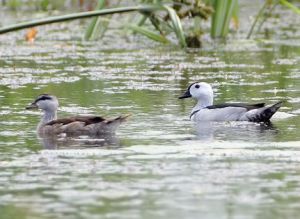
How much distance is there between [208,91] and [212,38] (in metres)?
7.36

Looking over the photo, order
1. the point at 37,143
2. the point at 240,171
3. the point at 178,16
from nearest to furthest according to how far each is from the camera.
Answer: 1. the point at 240,171
2. the point at 37,143
3. the point at 178,16

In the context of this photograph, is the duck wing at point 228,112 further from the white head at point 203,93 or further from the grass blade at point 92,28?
the grass blade at point 92,28

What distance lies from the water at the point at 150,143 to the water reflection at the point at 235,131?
13 millimetres

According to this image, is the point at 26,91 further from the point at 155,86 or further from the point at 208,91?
the point at 208,91

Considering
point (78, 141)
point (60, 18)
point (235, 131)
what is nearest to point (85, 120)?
point (78, 141)

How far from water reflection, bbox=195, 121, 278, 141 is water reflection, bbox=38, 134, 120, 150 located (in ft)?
2.87

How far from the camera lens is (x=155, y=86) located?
15398 millimetres

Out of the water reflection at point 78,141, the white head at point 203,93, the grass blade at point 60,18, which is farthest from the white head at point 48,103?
the white head at point 203,93

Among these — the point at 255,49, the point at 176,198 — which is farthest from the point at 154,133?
the point at 255,49

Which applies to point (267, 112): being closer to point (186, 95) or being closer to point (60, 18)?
point (186, 95)

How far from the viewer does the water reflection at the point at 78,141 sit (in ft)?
35.1

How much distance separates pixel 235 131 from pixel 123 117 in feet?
4.04

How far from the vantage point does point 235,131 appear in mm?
11781

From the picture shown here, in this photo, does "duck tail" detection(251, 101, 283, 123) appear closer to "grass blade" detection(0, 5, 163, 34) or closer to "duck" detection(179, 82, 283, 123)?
"duck" detection(179, 82, 283, 123)
